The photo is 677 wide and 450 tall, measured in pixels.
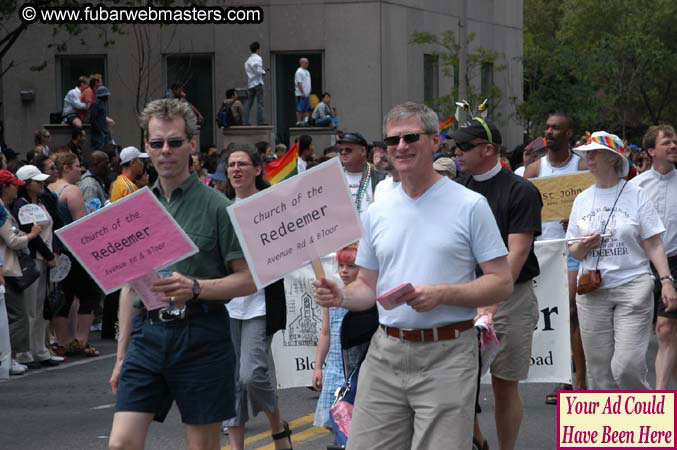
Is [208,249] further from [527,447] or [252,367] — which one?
[527,447]

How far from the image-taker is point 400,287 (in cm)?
490

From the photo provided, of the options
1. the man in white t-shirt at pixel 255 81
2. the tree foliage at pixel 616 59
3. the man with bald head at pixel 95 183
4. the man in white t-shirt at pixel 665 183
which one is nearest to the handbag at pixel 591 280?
the man in white t-shirt at pixel 665 183

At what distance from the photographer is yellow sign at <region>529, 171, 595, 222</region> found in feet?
31.2

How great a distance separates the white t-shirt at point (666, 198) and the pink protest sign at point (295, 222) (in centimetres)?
448

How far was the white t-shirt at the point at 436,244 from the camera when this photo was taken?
17.2 feet

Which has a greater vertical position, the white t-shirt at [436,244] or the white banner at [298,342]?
the white t-shirt at [436,244]

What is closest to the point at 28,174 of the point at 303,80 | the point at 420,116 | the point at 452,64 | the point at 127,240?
the point at 127,240

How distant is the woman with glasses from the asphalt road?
1.17m

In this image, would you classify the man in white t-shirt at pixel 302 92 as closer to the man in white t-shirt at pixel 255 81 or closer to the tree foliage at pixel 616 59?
the man in white t-shirt at pixel 255 81

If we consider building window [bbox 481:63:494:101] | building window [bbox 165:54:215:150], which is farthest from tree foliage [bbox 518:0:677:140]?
building window [bbox 165:54:215:150]

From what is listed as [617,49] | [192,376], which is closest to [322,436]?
[192,376]

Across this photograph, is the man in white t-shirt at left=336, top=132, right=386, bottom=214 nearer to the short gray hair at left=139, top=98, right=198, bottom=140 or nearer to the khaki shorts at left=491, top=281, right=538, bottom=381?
the khaki shorts at left=491, top=281, right=538, bottom=381

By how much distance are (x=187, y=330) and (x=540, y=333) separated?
14.1 ft

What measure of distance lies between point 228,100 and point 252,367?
20.3 m
